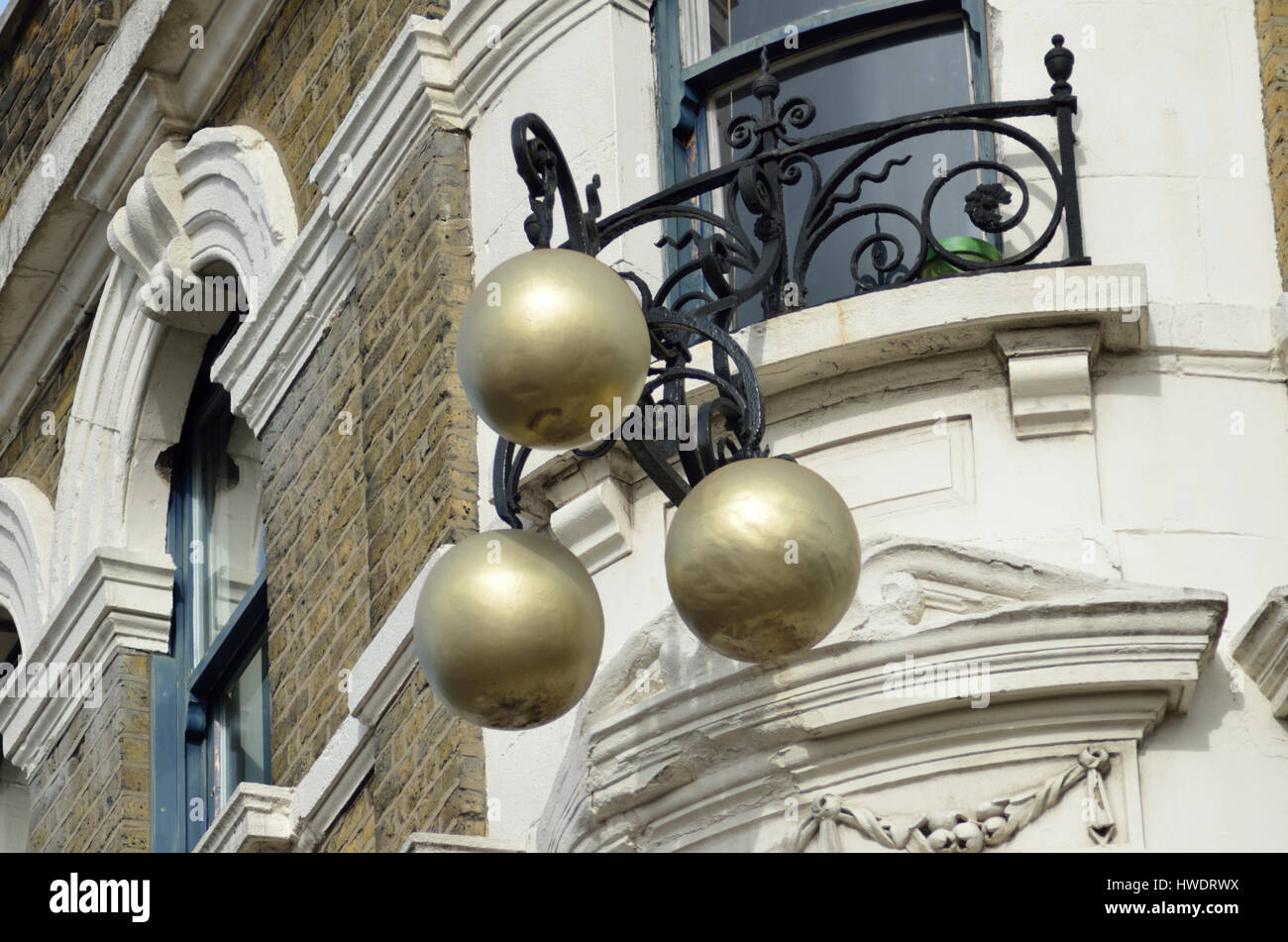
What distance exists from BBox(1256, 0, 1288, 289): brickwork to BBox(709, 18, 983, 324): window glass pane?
85 centimetres

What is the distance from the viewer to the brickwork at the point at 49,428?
46.5 ft

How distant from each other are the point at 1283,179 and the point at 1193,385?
0.69 metres

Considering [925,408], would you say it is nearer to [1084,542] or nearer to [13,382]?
[1084,542]

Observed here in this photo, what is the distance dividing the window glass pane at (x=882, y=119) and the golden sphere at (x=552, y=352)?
2048mm

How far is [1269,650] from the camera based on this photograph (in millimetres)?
8281

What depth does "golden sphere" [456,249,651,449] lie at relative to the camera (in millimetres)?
7301

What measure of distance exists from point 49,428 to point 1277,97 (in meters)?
6.83

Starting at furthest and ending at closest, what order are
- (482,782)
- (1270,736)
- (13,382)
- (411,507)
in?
(13,382), (411,507), (482,782), (1270,736)

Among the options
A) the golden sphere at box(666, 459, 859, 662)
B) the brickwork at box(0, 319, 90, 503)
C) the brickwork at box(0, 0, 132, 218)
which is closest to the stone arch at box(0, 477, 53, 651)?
the brickwork at box(0, 319, 90, 503)

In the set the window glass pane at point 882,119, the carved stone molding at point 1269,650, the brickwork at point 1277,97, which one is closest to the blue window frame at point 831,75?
the window glass pane at point 882,119

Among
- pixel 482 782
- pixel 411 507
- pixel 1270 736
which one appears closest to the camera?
pixel 1270 736

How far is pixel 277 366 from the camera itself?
11977mm
